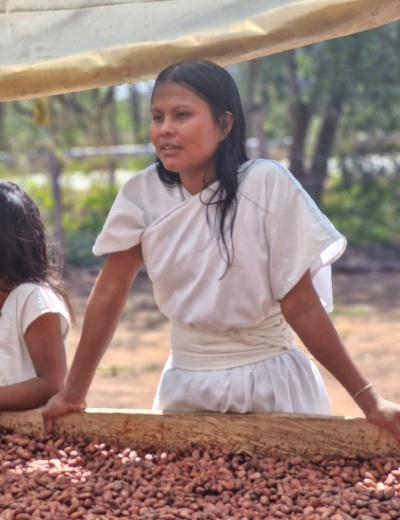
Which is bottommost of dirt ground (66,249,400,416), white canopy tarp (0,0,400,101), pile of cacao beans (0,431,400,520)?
dirt ground (66,249,400,416)

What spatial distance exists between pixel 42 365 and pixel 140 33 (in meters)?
0.96

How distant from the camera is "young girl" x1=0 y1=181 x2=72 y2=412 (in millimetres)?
2748

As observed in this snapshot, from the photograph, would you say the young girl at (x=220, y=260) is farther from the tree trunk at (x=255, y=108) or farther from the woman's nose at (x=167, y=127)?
the tree trunk at (x=255, y=108)

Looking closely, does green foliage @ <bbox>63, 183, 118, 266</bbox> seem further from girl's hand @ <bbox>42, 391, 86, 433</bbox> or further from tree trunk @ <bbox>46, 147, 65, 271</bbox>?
girl's hand @ <bbox>42, 391, 86, 433</bbox>

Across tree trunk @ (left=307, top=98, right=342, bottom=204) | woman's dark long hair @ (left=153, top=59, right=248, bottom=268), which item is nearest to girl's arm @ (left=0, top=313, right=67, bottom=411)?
woman's dark long hair @ (left=153, top=59, right=248, bottom=268)

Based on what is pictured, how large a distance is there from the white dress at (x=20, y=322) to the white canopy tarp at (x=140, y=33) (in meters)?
0.56

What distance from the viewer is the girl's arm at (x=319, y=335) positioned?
240 centimetres

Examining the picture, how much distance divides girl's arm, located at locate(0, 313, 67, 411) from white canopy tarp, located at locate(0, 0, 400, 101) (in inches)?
25.3

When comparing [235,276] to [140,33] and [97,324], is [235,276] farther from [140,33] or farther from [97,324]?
[140,33]

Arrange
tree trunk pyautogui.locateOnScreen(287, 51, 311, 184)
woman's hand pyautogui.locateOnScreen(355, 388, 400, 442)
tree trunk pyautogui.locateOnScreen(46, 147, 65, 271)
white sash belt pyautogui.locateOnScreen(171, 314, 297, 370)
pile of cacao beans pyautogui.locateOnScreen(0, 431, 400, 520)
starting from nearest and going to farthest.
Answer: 1. pile of cacao beans pyautogui.locateOnScreen(0, 431, 400, 520)
2. woman's hand pyautogui.locateOnScreen(355, 388, 400, 442)
3. white sash belt pyautogui.locateOnScreen(171, 314, 297, 370)
4. tree trunk pyautogui.locateOnScreen(46, 147, 65, 271)
5. tree trunk pyautogui.locateOnScreen(287, 51, 311, 184)

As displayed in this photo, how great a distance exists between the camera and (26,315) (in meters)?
2.77

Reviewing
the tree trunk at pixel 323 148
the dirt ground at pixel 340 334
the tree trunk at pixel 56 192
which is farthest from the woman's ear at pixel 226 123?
the tree trunk at pixel 323 148

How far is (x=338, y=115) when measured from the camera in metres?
10.7

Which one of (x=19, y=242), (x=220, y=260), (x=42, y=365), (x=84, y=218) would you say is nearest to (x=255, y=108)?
(x=84, y=218)
